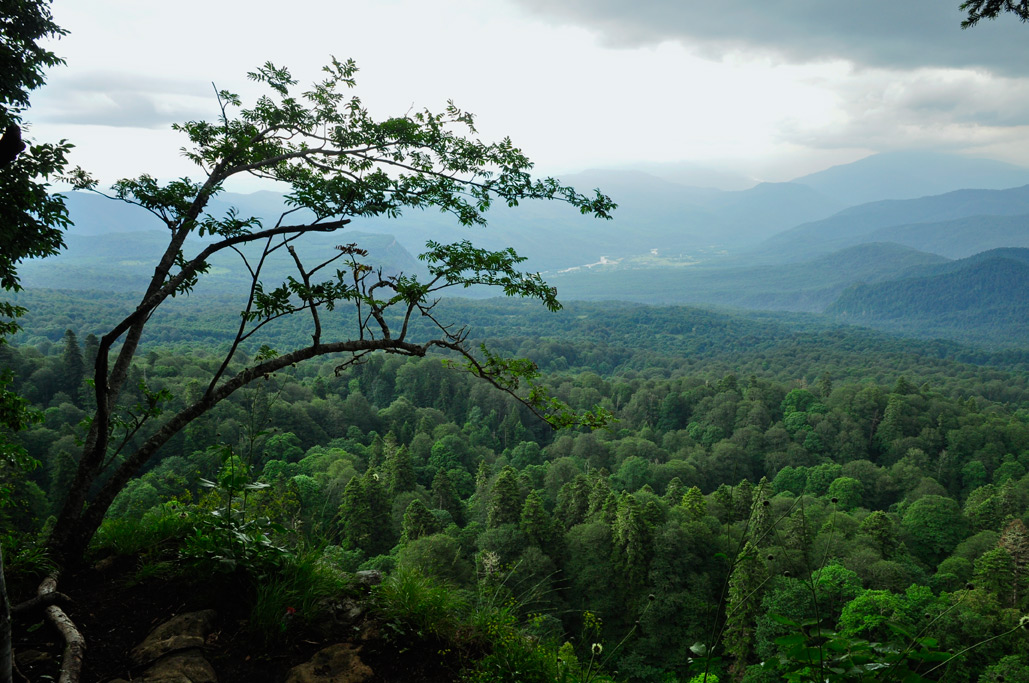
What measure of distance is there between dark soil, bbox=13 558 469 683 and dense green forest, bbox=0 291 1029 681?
0.78 ft

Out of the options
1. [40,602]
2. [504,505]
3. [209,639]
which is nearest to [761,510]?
[209,639]

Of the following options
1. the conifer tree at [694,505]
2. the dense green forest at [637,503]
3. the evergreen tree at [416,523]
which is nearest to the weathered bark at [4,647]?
the dense green forest at [637,503]

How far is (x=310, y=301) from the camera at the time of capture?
4.39m

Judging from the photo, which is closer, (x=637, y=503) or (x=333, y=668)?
(x=333, y=668)

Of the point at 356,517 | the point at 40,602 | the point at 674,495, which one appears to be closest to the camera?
the point at 40,602

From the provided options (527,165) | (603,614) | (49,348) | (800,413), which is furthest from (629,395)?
(49,348)

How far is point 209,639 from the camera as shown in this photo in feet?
12.0

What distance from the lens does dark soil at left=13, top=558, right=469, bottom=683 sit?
3398 mm

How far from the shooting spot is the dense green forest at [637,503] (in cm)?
406

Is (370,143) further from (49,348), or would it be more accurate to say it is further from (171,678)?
(49,348)

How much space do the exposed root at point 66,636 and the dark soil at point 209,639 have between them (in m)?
0.11

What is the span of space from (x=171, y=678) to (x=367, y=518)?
79.5 feet

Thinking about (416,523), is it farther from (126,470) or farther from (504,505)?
(126,470)

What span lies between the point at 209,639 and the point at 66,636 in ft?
2.54
